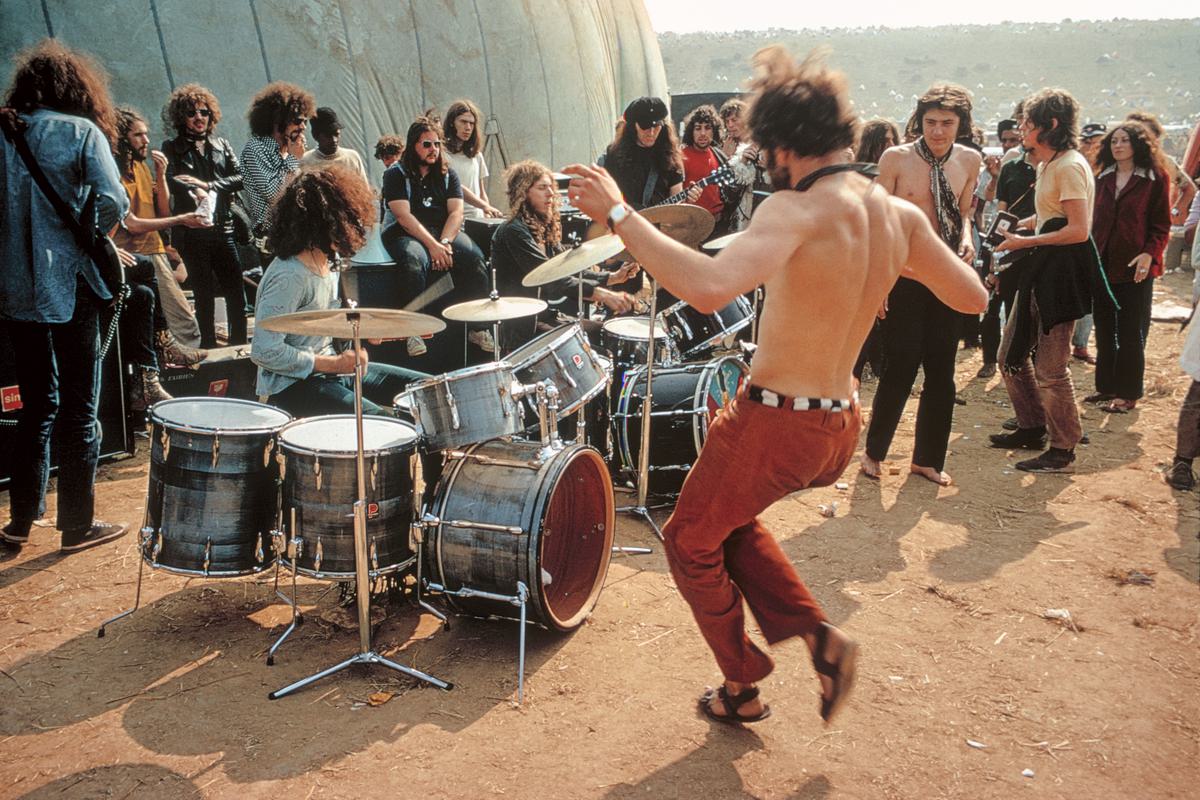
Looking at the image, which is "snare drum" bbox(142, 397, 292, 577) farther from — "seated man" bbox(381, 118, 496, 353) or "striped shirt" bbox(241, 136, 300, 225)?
"striped shirt" bbox(241, 136, 300, 225)

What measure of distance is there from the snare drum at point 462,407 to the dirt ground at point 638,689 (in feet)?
3.07

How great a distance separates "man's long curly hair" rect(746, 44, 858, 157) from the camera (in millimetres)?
2822

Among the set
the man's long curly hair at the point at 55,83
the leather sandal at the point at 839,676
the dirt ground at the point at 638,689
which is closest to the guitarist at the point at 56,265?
the man's long curly hair at the point at 55,83

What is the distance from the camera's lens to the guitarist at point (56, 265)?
432cm

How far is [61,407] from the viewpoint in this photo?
Result: 4.61 m

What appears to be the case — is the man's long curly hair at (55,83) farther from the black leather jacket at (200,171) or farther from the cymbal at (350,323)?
the black leather jacket at (200,171)

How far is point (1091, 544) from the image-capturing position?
5.27 m

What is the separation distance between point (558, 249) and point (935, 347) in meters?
2.84

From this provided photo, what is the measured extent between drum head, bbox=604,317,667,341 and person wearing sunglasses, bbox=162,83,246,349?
10.7 feet

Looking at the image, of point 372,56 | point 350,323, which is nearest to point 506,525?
point 350,323

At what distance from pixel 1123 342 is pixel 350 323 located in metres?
6.90

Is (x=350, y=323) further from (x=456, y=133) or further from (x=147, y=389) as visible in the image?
(x=456, y=133)

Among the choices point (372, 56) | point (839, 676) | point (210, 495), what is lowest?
point (839, 676)

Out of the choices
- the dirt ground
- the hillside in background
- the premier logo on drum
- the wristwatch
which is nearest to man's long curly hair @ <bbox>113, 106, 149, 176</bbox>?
the premier logo on drum
